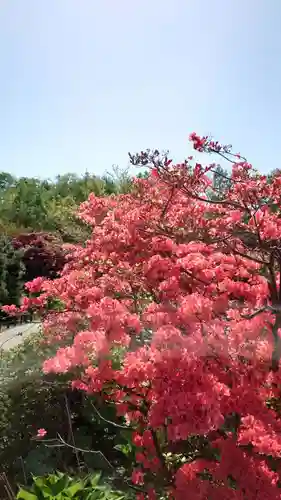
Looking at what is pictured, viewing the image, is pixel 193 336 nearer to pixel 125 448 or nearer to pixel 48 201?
pixel 125 448

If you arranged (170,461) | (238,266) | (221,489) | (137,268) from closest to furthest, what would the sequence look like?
1. (221,489)
2. (170,461)
3. (238,266)
4. (137,268)

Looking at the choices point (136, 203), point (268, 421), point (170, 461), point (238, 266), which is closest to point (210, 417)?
point (268, 421)

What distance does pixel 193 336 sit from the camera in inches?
87.4

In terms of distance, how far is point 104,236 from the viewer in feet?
11.9

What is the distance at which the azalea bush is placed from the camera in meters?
2.06

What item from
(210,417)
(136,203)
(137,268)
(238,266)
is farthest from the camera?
(136,203)

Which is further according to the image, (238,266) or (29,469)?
(29,469)

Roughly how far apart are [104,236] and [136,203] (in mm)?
509

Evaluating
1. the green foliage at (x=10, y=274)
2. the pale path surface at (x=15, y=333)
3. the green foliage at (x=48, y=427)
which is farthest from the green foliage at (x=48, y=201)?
the green foliage at (x=48, y=427)

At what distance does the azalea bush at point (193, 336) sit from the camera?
2.06 metres

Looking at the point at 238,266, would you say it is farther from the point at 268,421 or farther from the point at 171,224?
the point at 268,421

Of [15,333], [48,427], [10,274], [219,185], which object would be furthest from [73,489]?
[10,274]

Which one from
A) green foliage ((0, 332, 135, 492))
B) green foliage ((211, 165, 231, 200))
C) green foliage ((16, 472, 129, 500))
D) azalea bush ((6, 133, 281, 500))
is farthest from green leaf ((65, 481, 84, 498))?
green foliage ((211, 165, 231, 200))

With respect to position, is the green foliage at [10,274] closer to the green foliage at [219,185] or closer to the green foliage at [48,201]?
the green foliage at [48,201]
